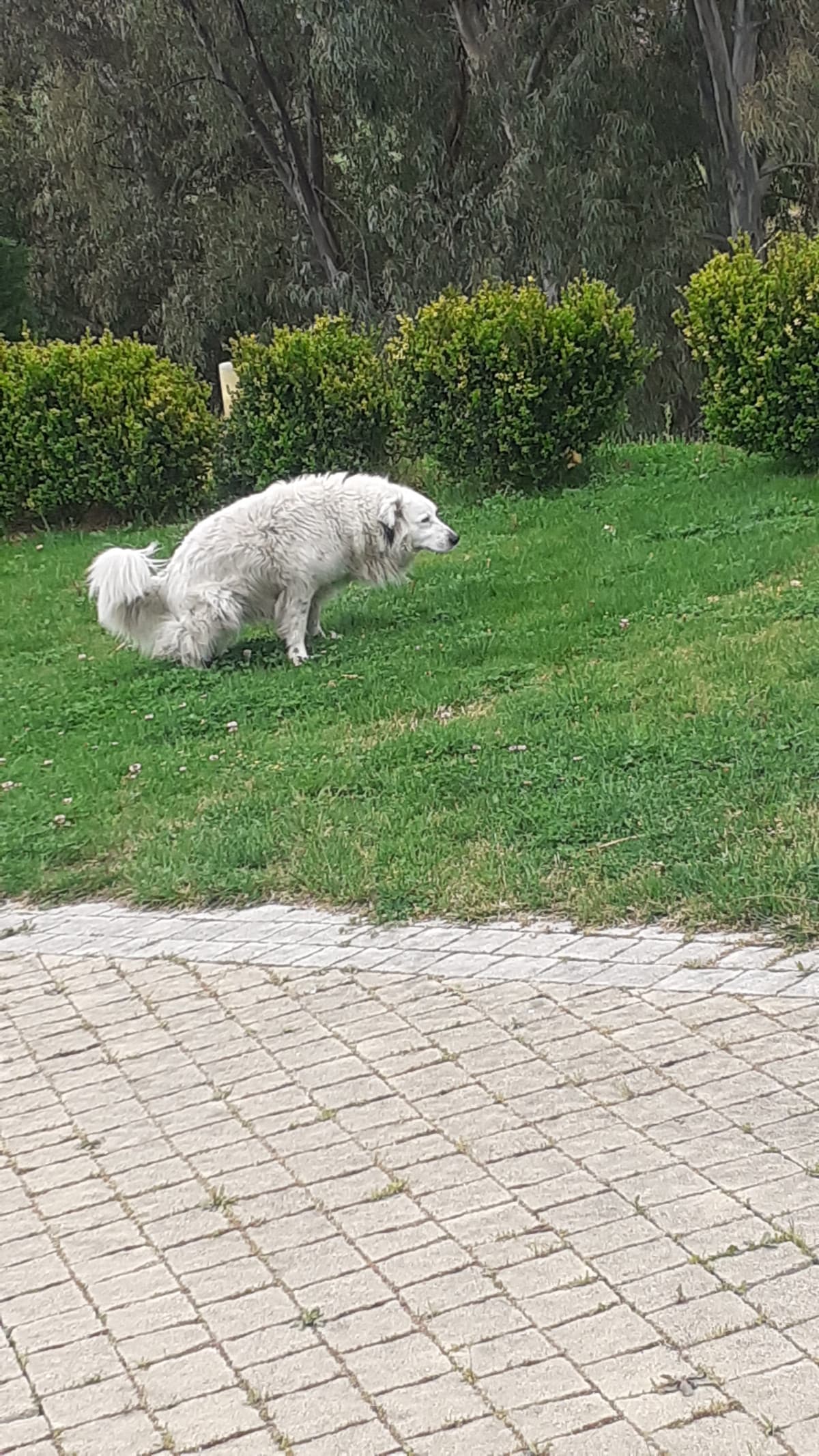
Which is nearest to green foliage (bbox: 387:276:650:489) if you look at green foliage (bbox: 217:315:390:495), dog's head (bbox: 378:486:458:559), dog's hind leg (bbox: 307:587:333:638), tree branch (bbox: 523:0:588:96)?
green foliage (bbox: 217:315:390:495)

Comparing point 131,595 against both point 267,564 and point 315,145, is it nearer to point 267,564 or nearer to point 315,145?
point 267,564

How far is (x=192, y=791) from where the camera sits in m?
7.02

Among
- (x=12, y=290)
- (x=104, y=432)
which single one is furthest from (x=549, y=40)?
(x=104, y=432)

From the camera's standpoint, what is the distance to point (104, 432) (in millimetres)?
13992

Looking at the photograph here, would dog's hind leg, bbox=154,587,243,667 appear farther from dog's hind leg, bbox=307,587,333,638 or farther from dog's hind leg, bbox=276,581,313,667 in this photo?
dog's hind leg, bbox=307,587,333,638

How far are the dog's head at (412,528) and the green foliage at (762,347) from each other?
12.6 ft

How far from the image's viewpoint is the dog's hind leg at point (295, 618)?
29.6 ft

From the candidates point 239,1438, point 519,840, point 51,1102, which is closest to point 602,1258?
point 239,1438

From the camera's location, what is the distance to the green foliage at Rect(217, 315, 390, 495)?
45.2 feet

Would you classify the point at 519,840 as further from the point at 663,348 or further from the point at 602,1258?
the point at 663,348

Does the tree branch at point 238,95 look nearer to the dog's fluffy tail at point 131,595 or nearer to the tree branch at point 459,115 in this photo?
the tree branch at point 459,115

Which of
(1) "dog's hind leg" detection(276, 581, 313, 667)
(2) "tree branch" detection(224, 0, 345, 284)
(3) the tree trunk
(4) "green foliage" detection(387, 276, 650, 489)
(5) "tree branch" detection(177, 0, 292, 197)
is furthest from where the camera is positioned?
(2) "tree branch" detection(224, 0, 345, 284)

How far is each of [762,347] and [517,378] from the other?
79.4 inches

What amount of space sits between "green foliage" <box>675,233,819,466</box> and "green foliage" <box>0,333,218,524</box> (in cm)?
468
